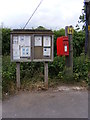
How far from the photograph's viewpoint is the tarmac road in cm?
365

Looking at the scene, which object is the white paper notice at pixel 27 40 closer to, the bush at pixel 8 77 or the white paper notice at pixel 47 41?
the white paper notice at pixel 47 41

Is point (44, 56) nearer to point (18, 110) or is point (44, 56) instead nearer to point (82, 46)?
point (18, 110)

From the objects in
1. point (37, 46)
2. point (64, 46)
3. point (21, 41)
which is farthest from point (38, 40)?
point (64, 46)

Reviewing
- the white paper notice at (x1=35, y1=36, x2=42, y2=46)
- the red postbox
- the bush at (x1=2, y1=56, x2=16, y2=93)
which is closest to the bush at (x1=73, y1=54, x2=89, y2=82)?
the red postbox

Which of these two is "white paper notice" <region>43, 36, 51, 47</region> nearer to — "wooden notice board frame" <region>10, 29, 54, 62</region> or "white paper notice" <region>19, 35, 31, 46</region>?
"wooden notice board frame" <region>10, 29, 54, 62</region>

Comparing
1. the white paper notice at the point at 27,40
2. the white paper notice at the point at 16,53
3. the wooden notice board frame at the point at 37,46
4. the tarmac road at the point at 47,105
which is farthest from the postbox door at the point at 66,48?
the white paper notice at the point at 16,53

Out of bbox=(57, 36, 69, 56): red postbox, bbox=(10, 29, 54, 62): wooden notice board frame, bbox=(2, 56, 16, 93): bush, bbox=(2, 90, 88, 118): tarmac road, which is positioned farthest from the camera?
bbox=(57, 36, 69, 56): red postbox

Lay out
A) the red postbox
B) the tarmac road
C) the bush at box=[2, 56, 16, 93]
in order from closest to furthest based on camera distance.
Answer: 1. the tarmac road
2. the bush at box=[2, 56, 16, 93]
3. the red postbox

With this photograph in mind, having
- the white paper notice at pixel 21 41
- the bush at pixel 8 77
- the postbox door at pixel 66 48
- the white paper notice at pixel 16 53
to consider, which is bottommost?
the bush at pixel 8 77

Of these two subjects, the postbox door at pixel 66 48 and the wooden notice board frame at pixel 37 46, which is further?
the postbox door at pixel 66 48

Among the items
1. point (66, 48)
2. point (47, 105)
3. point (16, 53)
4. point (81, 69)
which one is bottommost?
point (47, 105)

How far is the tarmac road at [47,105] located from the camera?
3.65m

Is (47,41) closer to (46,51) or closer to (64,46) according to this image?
(46,51)

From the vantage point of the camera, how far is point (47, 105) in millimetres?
4055
